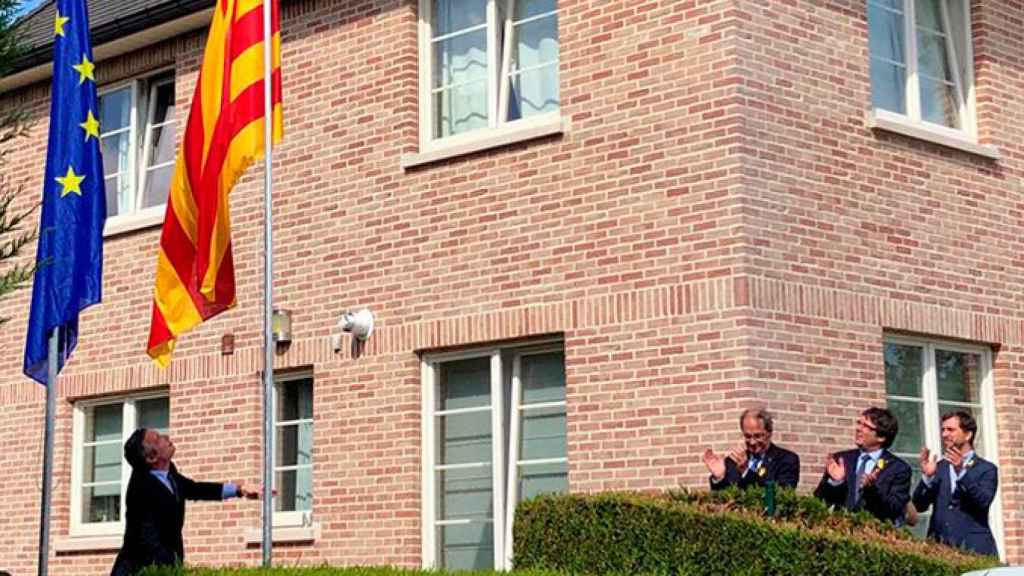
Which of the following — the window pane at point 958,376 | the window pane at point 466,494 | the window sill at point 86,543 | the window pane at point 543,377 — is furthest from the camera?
the window sill at point 86,543

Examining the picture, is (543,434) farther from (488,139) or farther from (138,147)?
(138,147)

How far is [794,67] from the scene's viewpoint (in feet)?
43.1

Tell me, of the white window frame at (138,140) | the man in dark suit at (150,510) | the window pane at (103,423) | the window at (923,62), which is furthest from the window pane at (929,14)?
the window pane at (103,423)

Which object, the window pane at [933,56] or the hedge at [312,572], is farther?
the window pane at [933,56]

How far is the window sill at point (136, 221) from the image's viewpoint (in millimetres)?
16703

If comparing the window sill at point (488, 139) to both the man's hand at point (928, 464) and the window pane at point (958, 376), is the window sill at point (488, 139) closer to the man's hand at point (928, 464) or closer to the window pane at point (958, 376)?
the window pane at point (958, 376)

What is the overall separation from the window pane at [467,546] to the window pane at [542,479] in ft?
1.50

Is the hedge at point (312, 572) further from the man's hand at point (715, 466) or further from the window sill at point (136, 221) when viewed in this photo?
the window sill at point (136, 221)

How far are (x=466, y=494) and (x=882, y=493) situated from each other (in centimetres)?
398

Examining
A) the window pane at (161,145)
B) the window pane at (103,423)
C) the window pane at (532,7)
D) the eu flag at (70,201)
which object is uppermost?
the window pane at (532,7)

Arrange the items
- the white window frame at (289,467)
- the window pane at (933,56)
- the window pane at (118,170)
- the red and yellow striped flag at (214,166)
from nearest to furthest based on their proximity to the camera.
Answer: the red and yellow striped flag at (214,166), the window pane at (933,56), the white window frame at (289,467), the window pane at (118,170)

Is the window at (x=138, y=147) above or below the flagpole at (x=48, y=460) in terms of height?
above

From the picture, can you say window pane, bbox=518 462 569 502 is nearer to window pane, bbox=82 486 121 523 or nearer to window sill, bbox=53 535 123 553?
window sill, bbox=53 535 123 553

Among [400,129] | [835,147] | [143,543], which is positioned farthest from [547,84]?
[143,543]
